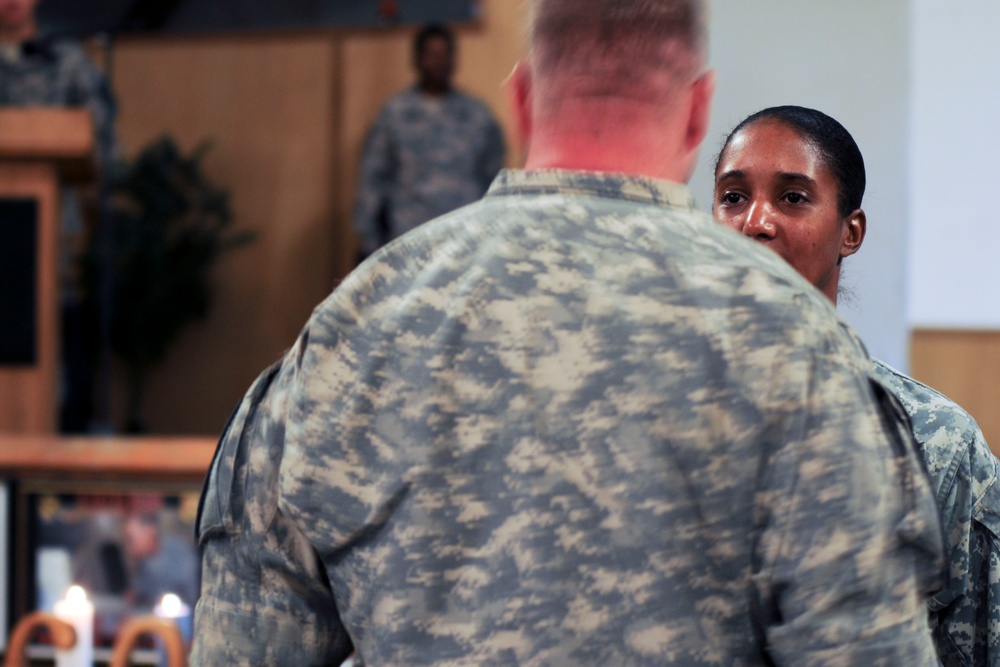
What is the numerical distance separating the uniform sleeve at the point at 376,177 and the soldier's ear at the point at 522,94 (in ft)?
14.3

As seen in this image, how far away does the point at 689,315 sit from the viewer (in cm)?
83

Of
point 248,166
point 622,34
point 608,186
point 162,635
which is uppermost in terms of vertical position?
point 622,34

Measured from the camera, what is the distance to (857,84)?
10.1 feet

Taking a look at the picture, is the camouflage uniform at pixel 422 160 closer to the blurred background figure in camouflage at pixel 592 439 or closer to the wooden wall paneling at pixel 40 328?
the wooden wall paneling at pixel 40 328

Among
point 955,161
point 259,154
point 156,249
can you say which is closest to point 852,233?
point 955,161

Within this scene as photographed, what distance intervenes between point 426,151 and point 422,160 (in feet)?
0.14

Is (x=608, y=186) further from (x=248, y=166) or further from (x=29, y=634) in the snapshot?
(x=248, y=166)

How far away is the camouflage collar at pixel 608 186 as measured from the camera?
88 cm

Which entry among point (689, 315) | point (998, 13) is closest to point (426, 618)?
point (689, 315)

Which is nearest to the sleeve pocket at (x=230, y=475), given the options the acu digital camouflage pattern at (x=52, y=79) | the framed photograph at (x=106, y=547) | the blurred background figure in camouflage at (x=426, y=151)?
the framed photograph at (x=106, y=547)

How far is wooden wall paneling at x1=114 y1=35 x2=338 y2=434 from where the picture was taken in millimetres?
6066

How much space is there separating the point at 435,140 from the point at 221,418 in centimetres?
199

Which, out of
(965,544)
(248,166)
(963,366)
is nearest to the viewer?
(965,544)

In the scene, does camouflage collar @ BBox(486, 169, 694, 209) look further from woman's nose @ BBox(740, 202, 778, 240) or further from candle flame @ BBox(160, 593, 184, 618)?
candle flame @ BBox(160, 593, 184, 618)
